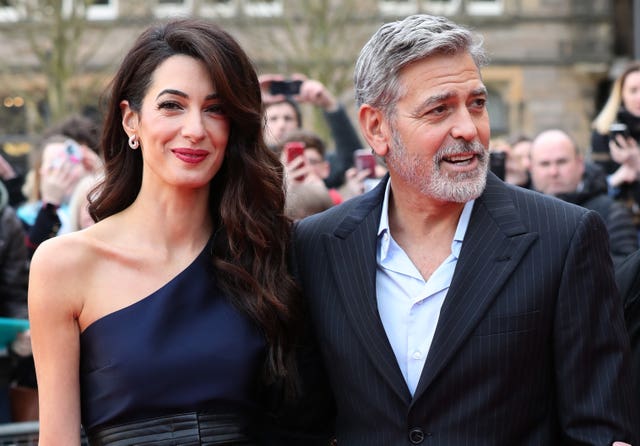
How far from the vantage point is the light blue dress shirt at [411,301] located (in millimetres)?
3492

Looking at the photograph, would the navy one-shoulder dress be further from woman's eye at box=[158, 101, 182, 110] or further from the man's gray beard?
the man's gray beard

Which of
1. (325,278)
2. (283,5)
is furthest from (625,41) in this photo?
(325,278)

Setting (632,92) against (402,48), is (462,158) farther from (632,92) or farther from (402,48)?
(632,92)

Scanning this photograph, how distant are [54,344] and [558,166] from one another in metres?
4.67

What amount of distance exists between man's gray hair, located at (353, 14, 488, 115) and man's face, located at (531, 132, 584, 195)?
3.86 m

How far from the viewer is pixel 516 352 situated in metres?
3.36

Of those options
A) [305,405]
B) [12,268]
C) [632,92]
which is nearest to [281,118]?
[12,268]

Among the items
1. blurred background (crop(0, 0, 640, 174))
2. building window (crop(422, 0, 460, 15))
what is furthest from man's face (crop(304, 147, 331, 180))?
building window (crop(422, 0, 460, 15))

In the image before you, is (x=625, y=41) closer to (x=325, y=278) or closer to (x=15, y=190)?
(x=15, y=190)

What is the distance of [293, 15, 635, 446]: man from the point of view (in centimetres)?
336

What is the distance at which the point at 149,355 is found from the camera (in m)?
3.54

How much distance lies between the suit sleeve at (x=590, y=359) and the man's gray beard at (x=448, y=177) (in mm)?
355

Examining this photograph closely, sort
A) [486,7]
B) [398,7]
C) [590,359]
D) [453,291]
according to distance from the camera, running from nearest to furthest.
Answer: [590,359], [453,291], [398,7], [486,7]

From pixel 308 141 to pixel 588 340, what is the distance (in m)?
4.26
